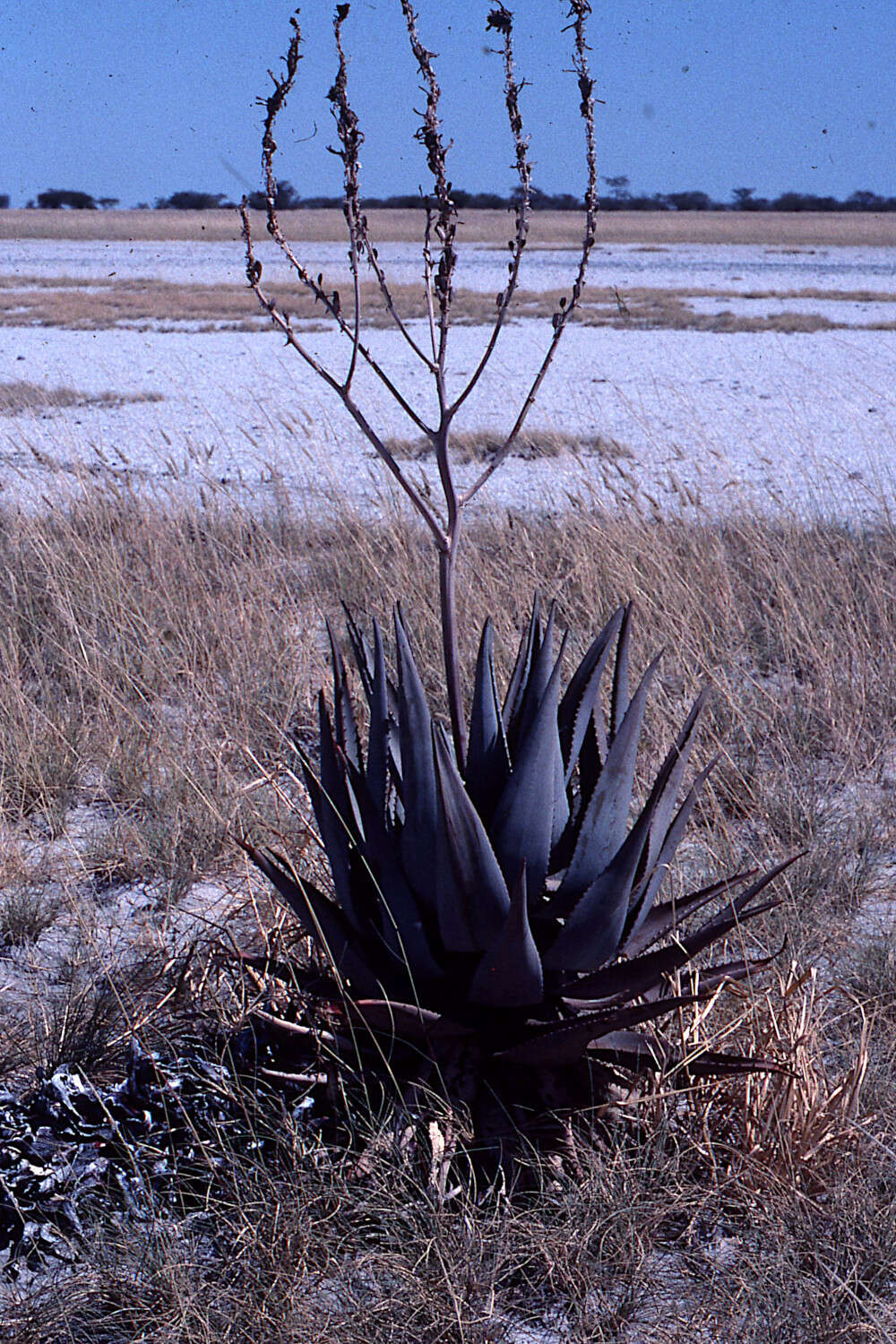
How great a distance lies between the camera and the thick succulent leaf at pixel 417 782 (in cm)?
191

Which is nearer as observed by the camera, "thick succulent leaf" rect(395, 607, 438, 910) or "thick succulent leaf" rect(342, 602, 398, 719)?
"thick succulent leaf" rect(395, 607, 438, 910)

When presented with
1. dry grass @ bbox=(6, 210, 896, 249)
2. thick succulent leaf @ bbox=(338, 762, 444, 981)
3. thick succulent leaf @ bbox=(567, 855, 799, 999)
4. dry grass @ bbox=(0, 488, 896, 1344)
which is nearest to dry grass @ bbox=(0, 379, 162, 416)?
dry grass @ bbox=(0, 488, 896, 1344)

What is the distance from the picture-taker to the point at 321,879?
2.68 metres

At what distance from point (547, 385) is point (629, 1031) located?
42.7 feet

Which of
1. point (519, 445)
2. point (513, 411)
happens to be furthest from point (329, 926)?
point (513, 411)

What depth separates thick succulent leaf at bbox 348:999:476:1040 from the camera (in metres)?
1.82

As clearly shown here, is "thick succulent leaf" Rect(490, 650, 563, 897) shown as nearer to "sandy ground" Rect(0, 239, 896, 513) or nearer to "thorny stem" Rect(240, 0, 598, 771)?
"thorny stem" Rect(240, 0, 598, 771)

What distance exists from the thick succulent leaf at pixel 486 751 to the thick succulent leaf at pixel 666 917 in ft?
1.09

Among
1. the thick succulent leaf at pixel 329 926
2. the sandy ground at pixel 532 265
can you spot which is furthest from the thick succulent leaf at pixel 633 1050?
the sandy ground at pixel 532 265

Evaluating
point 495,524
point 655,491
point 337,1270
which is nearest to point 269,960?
point 337,1270

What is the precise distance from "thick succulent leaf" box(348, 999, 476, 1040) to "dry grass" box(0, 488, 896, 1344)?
20cm

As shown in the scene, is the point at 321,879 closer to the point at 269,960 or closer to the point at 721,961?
the point at 269,960

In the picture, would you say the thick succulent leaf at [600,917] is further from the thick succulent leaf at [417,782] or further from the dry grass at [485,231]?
the dry grass at [485,231]

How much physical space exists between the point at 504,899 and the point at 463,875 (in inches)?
2.8
